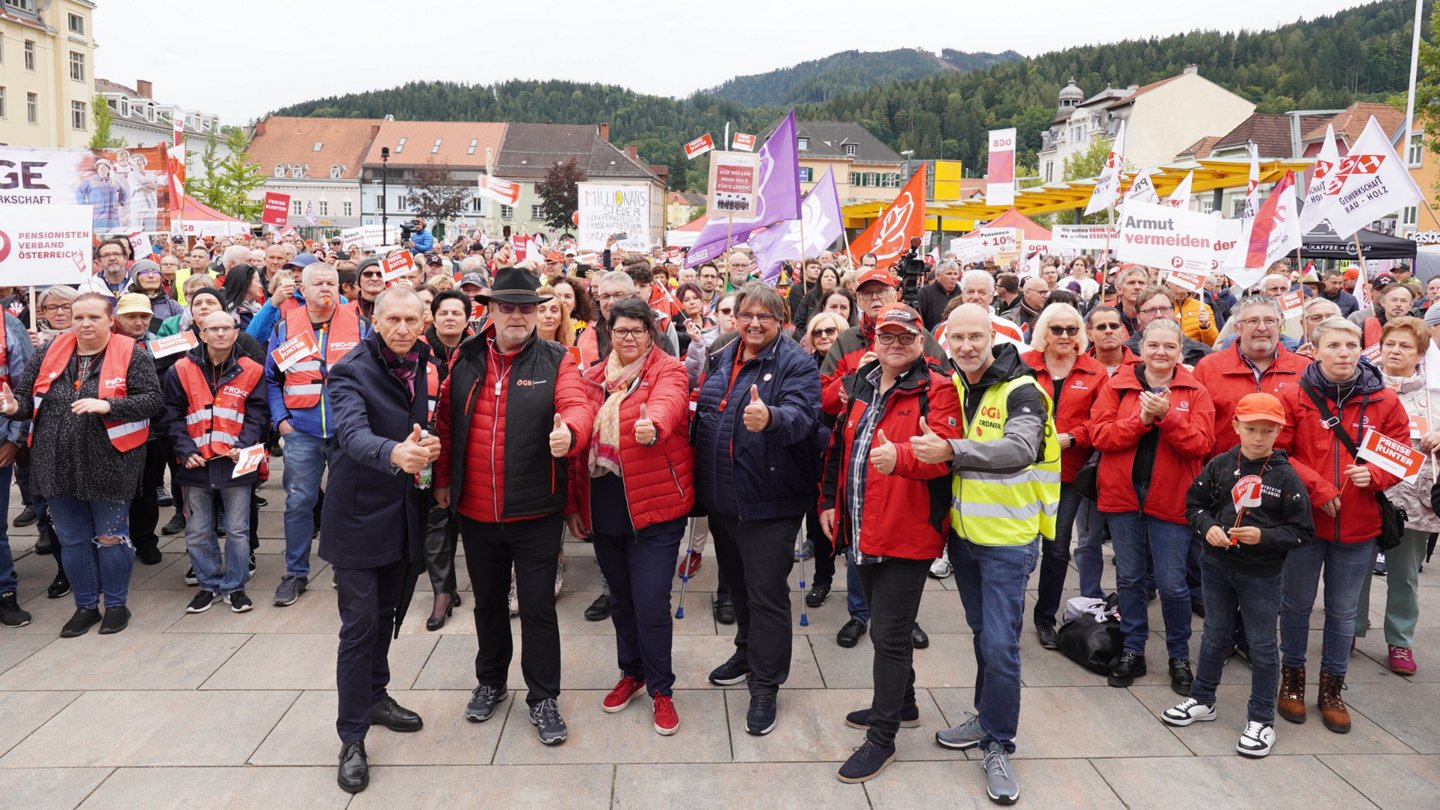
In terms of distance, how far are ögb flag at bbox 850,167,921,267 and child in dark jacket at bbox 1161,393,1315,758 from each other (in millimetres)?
6335

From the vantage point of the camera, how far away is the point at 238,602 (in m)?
6.27

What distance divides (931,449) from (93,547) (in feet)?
17.3

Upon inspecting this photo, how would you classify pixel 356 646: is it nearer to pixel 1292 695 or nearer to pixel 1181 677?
pixel 1181 677

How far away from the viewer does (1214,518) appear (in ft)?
15.3

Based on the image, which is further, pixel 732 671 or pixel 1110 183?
pixel 1110 183

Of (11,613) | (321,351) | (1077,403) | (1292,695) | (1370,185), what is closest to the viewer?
(1292,695)

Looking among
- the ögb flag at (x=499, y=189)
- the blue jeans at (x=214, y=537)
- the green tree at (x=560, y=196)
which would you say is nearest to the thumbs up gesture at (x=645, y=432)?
the blue jeans at (x=214, y=537)

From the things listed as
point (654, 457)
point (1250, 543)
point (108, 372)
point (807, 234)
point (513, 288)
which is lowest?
point (1250, 543)

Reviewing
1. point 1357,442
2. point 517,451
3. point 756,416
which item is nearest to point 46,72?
point 517,451

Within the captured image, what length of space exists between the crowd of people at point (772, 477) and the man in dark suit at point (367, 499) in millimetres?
14

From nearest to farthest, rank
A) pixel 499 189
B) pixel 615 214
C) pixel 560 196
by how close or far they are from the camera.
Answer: pixel 615 214, pixel 499 189, pixel 560 196

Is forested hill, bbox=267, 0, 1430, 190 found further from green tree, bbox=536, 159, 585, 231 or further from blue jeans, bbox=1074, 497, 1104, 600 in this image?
blue jeans, bbox=1074, 497, 1104, 600

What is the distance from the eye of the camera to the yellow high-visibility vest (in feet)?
13.4

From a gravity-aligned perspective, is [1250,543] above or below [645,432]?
below
